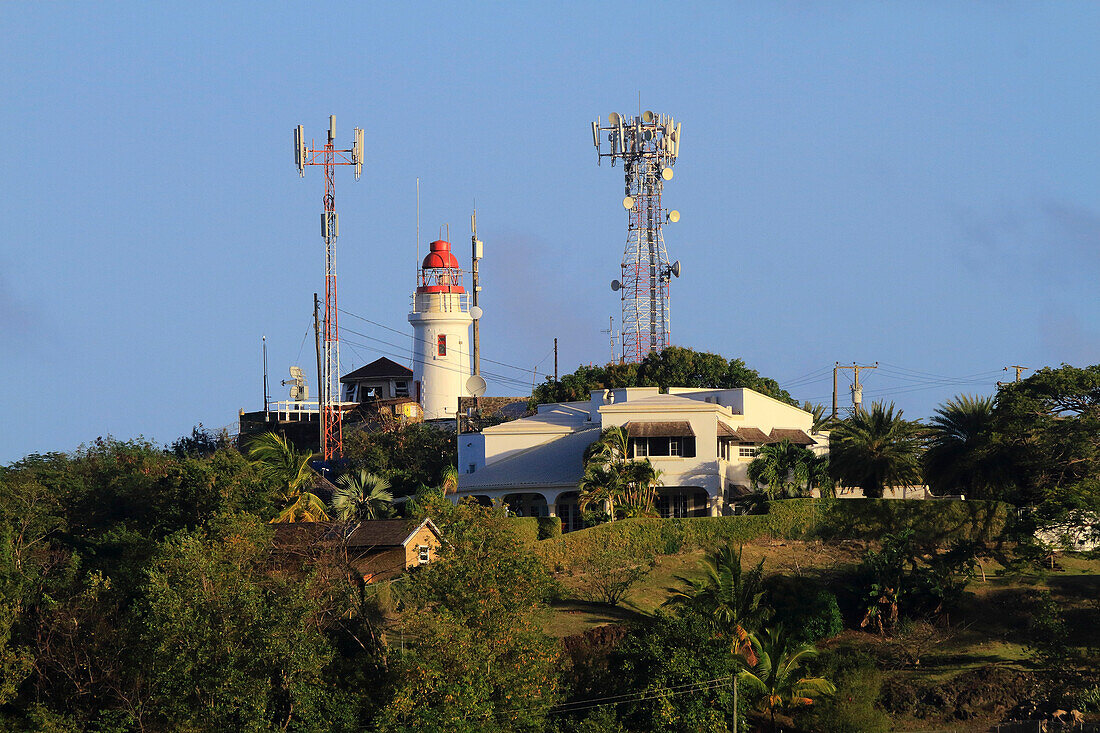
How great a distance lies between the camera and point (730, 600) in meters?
48.7

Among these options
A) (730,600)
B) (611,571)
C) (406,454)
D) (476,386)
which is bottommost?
(730,600)

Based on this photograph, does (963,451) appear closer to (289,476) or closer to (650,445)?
(650,445)

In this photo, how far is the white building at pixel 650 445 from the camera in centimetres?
6278

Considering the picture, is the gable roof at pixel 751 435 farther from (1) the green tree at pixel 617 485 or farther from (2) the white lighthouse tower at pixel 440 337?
(2) the white lighthouse tower at pixel 440 337

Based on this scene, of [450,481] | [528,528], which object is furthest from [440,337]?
[528,528]

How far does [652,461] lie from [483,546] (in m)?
19.8

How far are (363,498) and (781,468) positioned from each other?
17021 millimetres

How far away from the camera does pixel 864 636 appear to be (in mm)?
51031

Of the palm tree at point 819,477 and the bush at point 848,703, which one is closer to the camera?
the bush at point 848,703

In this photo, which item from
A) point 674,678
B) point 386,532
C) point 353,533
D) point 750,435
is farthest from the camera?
point 750,435

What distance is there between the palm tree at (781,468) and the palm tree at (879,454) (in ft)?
6.25

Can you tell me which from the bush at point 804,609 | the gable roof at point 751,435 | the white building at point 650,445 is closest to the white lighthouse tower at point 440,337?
the white building at point 650,445

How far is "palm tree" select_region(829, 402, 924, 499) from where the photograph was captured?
205ft

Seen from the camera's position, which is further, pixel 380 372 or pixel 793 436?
pixel 380 372
